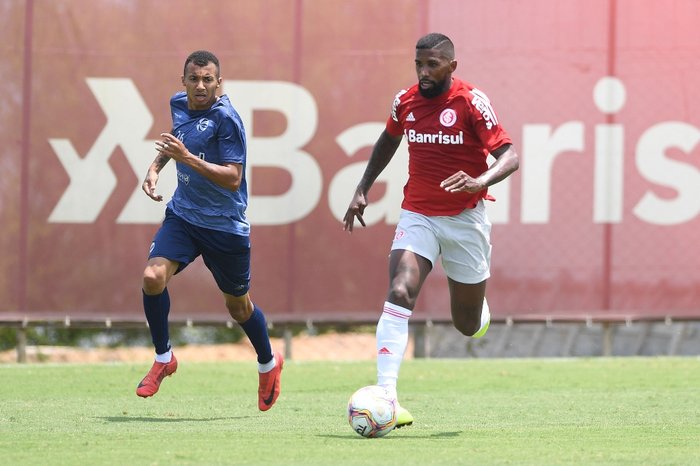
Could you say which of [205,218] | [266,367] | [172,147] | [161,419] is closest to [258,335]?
[266,367]

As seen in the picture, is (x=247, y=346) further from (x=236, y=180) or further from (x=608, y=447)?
(x=608, y=447)

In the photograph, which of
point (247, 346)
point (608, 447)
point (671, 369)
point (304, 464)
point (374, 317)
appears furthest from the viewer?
point (247, 346)

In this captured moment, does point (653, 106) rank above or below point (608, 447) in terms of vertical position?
above

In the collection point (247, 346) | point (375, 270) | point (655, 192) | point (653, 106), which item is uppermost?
point (653, 106)

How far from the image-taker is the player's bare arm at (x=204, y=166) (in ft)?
24.7

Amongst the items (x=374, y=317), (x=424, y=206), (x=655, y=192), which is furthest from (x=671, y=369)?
(x=424, y=206)

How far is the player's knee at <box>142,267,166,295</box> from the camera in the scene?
26.7 feet

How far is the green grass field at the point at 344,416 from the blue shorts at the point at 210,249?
→ 87cm

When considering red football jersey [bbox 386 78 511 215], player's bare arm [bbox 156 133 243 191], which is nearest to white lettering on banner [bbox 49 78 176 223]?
player's bare arm [bbox 156 133 243 191]

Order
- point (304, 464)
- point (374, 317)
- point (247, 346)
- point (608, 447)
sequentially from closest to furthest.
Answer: point (304, 464)
point (608, 447)
point (374, 317)
point (247, 346)

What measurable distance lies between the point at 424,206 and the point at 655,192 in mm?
5091

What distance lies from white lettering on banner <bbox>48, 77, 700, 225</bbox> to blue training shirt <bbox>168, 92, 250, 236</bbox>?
Result: 11.4 ft

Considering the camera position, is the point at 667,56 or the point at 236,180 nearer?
the point at 236,180

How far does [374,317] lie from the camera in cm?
1210
